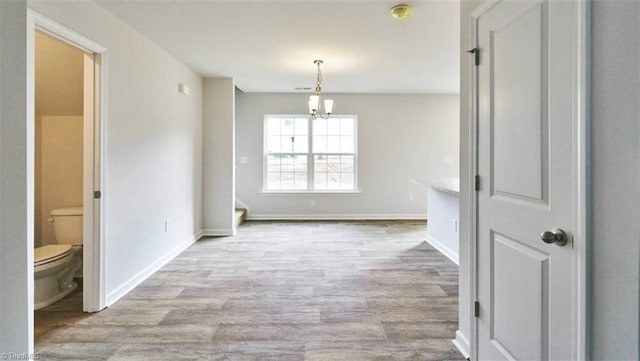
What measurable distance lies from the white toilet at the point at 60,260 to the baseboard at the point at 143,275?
0.47 m

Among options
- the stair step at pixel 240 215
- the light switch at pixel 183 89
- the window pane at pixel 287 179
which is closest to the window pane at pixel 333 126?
the window pane at pixel 287 179

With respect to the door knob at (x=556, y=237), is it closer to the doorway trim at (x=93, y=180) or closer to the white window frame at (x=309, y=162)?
the doorway trim at (x=93, y=180)

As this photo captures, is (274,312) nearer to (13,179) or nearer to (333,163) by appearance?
(13,179)

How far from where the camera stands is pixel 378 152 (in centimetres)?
660

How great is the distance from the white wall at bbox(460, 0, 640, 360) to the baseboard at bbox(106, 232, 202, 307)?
3.09 meters

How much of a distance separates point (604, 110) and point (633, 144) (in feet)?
0.49

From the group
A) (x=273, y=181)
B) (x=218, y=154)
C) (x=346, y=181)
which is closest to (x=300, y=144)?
(x=273, y=181)

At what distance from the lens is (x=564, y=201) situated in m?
1.23

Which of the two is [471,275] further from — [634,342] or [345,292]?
[345,292]

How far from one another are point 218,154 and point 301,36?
2455 millimetres

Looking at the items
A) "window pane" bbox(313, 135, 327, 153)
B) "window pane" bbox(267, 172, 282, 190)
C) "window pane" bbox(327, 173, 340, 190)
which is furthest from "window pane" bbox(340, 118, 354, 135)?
"window pane" bbox(267, 172, 282, 190)

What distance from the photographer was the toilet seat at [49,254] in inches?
103

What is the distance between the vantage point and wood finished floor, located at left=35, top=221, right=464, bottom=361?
2090 millimetres

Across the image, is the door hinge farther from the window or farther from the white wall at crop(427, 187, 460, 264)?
the window
